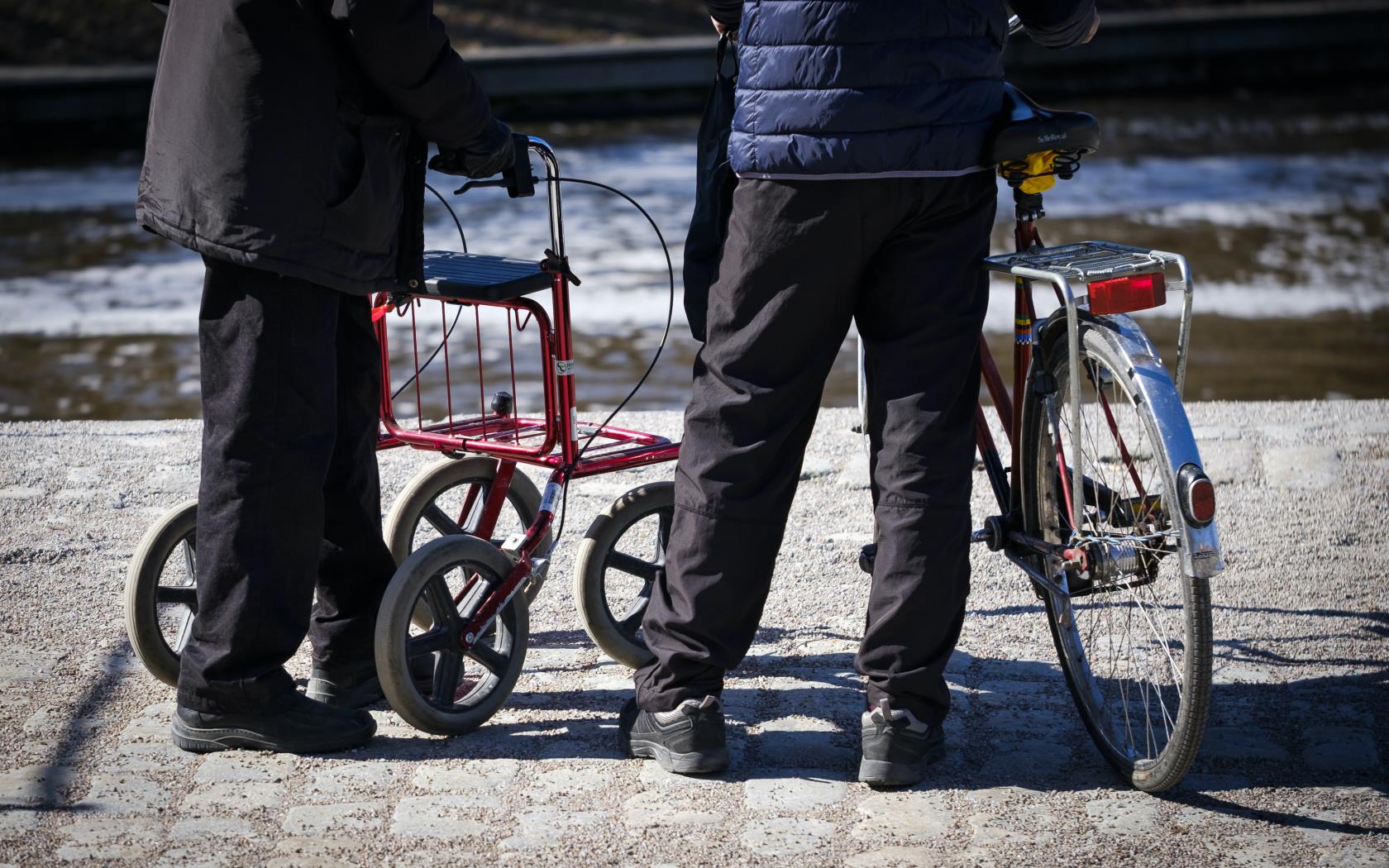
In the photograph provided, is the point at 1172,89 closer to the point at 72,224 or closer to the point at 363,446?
the point at 72,224

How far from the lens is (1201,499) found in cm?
279

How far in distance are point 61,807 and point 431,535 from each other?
1653 millimetres

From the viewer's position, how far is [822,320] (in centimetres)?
307

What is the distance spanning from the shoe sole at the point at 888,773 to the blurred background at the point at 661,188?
4.30 metres

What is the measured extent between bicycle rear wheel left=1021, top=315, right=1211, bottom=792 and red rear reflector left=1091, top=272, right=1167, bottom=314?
63mm

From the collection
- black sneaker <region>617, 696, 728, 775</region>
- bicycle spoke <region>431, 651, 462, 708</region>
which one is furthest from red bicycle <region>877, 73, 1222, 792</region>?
bicycle spoke <region>431, 651, 462, 708</region>

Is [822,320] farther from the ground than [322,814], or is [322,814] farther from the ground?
[822,320]

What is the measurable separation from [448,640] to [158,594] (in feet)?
2.13

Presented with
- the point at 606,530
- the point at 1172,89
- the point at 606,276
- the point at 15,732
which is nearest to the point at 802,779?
the point at 606,530

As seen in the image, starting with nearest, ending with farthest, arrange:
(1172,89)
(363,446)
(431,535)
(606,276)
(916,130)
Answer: (916,130) → (363,446) → (431,535) → (606,276) → (1172,89)

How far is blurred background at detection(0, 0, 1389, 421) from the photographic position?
845 cm

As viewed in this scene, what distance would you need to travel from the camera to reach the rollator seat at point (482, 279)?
10.8ft

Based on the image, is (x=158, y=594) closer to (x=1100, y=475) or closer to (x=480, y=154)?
(x=480, y=154)

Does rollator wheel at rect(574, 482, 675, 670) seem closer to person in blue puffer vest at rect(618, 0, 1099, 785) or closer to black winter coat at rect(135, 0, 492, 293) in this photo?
person in blue puffer vest at rect(618, 0, 1099, 785)
